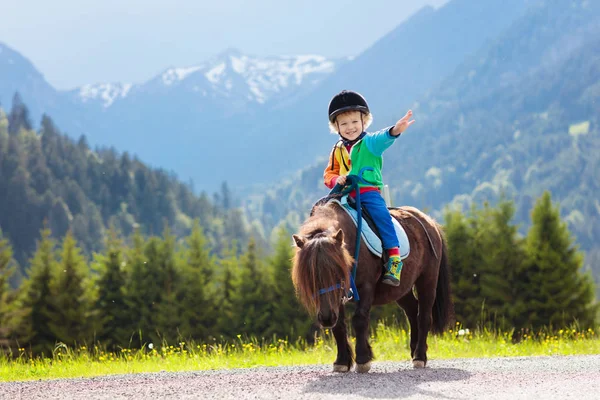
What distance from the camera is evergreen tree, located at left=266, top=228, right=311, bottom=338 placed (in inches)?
1737

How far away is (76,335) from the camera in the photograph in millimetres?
41125

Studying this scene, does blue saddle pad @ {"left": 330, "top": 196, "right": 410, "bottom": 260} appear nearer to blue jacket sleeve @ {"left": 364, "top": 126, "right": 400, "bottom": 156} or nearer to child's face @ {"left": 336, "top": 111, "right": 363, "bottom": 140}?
blue jacket sleeve @ {"left": 364, "top": 126, "right": 400, "bottom": 156}

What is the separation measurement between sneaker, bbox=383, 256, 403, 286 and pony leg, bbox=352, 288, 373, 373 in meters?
0.39

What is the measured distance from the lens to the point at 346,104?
8.41 meters

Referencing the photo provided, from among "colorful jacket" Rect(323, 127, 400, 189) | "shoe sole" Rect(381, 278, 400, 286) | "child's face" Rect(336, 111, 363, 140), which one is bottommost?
"shoe sole" Rect(381, 278, 400, 286)

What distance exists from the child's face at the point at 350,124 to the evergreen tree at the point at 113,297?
36.9 metres

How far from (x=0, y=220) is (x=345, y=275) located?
18339 centimetres

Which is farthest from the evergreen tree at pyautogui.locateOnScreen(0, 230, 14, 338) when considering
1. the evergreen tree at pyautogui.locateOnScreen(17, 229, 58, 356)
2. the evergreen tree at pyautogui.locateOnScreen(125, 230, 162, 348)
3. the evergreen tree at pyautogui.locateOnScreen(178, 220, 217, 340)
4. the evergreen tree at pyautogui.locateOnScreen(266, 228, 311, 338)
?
the evergreen tree at pyautogui.locateOnScreen(266, 228, 311, 338)

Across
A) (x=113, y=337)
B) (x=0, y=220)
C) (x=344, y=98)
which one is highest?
(x=0, y=220)

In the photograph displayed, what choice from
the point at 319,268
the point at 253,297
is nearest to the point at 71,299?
the point at 253,297

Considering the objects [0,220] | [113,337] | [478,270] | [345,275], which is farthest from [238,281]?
[0,220]

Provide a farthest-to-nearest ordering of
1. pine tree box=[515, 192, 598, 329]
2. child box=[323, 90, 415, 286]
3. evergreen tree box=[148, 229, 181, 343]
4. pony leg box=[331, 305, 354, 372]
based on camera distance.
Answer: evergreen tree box=[148, 229, 181, 343] < pine tree box=[515, 192, 598, 329] < child box=[323, 90, 415, 286] < pony leg box=[331, 305, 354, 372]

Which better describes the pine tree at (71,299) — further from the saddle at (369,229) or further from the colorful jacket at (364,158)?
the saddle at (369,229)

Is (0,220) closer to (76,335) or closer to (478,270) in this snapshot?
(76,335)
